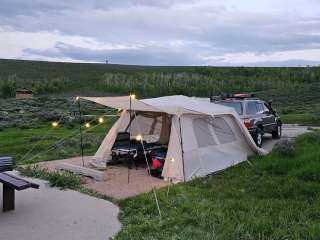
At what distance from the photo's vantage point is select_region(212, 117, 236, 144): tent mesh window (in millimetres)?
11478

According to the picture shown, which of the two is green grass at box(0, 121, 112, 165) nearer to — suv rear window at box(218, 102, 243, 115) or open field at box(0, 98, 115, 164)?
open field at box(0, 98, 115, 164)

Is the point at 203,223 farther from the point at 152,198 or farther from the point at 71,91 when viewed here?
the point at 71,91

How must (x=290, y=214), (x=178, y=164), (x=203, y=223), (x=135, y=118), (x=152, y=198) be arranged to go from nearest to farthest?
(x=203, y=223), (x=290, y=214), (x=152, y=198), (x=178, y=164), (x=135, y=118)

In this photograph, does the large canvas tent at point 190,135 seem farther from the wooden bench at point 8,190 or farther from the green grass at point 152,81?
the green grass at point 152,81

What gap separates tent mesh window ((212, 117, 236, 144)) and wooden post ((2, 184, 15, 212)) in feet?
18.1

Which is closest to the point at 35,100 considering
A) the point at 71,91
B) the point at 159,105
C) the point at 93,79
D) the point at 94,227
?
the point at 71,91

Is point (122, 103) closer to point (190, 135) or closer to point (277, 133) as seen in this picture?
point (190, 135)

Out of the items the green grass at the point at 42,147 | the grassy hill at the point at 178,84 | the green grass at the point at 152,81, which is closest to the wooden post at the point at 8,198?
the green grass at the point at 42,147

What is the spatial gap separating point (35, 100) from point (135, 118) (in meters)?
29.0

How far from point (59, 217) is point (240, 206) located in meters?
2.80

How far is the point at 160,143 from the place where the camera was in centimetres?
1298

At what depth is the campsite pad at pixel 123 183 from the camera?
872 cm

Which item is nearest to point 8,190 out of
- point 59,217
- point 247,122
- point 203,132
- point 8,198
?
point 8,198

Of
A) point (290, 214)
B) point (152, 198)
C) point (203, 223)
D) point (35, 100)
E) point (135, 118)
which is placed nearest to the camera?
point (203, 223)
